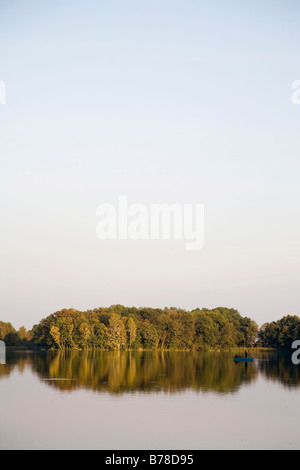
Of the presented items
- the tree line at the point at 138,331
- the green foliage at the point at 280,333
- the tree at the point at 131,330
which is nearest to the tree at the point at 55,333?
the tree line at the point at 138,331

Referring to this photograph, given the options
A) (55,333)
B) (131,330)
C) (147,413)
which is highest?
(131,330)

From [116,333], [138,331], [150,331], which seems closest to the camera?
[116,333]

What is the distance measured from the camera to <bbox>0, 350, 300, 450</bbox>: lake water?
2569 cm

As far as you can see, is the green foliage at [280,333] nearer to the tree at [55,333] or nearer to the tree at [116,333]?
the tree at [116,333]

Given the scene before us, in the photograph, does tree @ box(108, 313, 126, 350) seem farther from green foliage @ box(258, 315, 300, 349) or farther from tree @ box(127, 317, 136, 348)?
green foliage @ box(258, 315, 300, 349)

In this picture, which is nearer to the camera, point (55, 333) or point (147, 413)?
point (147, 413)

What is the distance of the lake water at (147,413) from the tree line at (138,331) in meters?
71.8

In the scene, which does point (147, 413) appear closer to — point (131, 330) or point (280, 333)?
point (131, 330)

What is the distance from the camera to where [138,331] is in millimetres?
128250

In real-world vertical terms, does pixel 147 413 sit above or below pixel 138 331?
below

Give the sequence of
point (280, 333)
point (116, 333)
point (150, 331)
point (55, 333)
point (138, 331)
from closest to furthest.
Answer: point (55, 333) → point (116, 333) → point (150, 331) → point (138, 331) → point (280, 333)

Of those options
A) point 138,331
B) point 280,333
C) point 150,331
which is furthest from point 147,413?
point 280,333

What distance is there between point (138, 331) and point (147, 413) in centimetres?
9673
